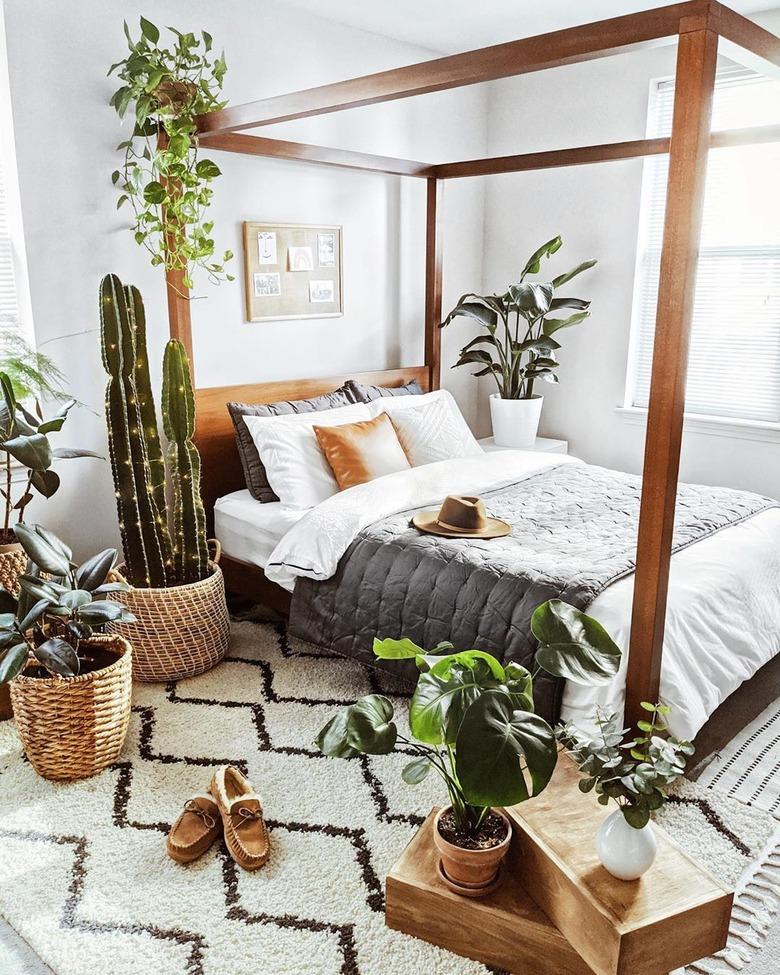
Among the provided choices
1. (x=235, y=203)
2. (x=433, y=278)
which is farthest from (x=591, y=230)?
(x=235, y=203)

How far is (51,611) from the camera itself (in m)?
2.29

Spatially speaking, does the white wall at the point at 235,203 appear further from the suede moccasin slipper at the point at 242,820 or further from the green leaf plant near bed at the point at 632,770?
the green leaf plant near bed at the point at 632,770

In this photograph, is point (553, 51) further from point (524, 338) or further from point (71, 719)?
point (524, 338)

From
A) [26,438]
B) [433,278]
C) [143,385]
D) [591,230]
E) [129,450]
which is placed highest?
[591,230]

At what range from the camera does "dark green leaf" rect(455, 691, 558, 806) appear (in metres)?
1.48

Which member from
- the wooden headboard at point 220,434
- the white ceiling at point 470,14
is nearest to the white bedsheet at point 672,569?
the wooden headboard at point 220,434

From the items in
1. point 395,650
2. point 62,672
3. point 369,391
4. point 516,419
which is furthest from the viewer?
point 516,419

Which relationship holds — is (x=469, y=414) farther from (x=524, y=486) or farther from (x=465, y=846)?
(x=465, y=846)

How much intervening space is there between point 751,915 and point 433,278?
3.39m

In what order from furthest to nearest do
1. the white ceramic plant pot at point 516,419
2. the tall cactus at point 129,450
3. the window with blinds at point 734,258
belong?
the white ceramic plant pot at point 516,419
the window with blinds at point 734,258
the tall cactus at point 129,450

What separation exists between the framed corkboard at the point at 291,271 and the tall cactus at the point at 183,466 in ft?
3.02

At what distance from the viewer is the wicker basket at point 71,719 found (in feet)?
7.75

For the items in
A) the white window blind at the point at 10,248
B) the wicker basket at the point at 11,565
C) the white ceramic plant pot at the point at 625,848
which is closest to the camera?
the white ceramic plant pot at the point at 625,848

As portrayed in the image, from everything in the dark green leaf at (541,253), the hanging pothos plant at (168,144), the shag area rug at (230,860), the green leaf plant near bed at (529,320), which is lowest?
the shag area rug at (230,860)
